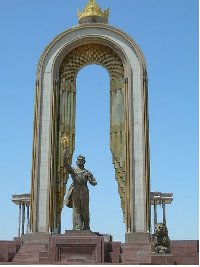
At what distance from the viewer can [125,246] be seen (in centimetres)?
1803

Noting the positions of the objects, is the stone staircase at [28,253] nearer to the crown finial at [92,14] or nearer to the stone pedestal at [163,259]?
the stone pedestal at [163,259]

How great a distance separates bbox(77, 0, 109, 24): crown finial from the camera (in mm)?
25078

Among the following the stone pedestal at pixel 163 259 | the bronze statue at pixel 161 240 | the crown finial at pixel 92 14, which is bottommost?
the stone pedestal at pixel 163 259

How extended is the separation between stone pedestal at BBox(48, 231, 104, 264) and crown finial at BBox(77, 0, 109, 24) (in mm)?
13875

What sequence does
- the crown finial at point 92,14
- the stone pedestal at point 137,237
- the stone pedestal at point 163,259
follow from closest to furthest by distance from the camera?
the stone pedestal at point 163,259 < the stone pedestal at point 137,237 < the crown finial at point 92,14

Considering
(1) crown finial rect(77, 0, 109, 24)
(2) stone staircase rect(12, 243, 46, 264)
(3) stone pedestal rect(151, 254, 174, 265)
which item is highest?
(1) crown finial rect(77, 0, 109, 24)

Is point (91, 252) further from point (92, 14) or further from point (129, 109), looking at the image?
point (92, 14)

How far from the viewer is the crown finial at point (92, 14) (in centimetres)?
2508

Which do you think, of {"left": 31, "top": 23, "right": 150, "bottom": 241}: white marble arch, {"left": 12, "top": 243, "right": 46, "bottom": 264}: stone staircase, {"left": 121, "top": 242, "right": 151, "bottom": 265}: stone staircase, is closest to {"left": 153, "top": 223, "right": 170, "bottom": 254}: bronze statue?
{"left": 121, "top": 242, "right": 151, "bottom": 265}: stone staircase

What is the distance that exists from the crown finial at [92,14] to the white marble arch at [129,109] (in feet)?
2.73

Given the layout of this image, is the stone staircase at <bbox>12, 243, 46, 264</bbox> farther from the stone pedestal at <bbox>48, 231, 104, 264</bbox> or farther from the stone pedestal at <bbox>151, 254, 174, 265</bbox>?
the stone pedestal at <bbox>151, 254, 174, 265</bbox>

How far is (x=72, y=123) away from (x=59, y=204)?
447cm

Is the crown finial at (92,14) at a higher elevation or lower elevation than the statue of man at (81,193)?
higher

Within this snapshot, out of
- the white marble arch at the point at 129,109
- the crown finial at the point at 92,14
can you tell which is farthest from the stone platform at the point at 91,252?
the crown finial at the point at 92,14
